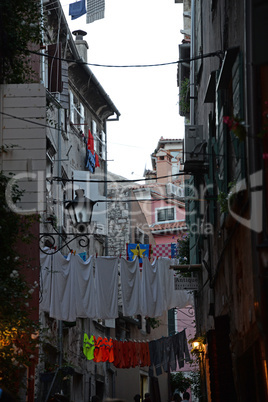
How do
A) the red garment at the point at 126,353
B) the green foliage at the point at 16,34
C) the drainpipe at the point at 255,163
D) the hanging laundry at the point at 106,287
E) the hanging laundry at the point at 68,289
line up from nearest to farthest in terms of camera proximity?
1. the drainpipe at the point at 255,163
2. the green foliage at the point at 16,34
3. the hanging laundry at the point at 68,289
4. the hanging laundry at the point at 106,287
5. the red garment at the point at 126,353

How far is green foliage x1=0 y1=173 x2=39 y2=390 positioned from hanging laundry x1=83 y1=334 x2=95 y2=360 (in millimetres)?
15043

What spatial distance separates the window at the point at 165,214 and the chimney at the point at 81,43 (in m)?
20.9

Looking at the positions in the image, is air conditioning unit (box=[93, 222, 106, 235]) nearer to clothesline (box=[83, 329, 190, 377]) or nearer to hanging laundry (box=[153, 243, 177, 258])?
hanging laundry (box=[153, 243, 177, 258])

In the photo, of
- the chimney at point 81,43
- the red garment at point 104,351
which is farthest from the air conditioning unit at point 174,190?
the red garment at point 104,351

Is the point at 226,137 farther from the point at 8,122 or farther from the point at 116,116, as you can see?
the point at 116,116

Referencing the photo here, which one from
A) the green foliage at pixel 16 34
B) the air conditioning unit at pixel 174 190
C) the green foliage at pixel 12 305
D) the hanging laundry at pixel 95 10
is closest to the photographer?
the green foliage at pixel 12 305

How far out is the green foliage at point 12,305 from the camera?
38.1 feet

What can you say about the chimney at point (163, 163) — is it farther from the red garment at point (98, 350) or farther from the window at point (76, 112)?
the red garment at point (98, 350)

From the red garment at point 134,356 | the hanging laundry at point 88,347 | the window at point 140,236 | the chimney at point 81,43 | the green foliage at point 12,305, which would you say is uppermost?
the chimney at point 81,43

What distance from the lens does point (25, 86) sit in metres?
13.5

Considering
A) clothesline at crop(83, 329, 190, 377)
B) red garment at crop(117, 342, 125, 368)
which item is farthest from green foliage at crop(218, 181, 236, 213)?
red garment at crop(117, 342, 125, 368)

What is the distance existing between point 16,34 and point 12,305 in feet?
16.3

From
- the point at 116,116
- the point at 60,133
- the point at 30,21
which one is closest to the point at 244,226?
the point at 30,21

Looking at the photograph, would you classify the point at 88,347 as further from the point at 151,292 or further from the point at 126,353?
the point at 151,292
